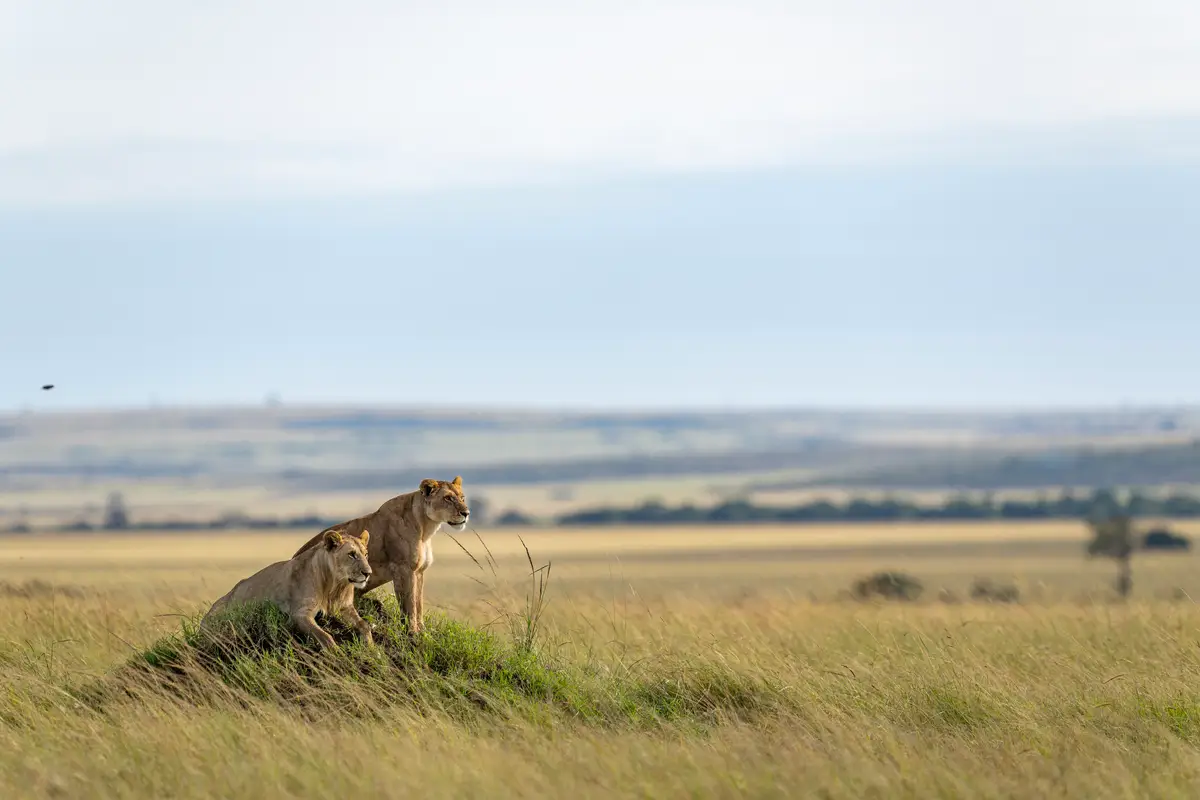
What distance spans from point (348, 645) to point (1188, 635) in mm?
9038

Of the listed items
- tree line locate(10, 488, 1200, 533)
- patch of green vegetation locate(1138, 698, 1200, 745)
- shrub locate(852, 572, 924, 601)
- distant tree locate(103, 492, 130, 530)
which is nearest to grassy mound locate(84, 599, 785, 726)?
patch of green vegetation locate(1138, 698, 1200, 745)

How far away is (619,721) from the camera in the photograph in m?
13.2

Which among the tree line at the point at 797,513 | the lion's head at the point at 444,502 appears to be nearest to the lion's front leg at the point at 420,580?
the lion's head at the point at 444,502

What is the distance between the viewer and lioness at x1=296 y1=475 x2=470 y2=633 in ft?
44.3

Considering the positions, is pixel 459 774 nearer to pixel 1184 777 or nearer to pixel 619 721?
pixel 619 721

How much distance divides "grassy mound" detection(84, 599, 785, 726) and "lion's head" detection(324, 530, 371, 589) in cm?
62

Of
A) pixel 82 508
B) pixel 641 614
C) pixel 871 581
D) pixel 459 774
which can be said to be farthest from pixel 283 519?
pixel 459 774

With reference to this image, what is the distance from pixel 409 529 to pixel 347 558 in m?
0.87

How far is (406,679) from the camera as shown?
13000mm

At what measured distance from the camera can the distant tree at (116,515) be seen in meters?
151

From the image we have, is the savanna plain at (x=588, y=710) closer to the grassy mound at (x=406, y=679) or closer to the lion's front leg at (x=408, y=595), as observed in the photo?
the grassy mound at (x=406, y=679)

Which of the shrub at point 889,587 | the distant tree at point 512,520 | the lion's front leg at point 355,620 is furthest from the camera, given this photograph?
the distant tree at point 512,520

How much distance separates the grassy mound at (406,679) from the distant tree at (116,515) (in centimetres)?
13774

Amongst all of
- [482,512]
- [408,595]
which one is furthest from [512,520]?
[408,595]
